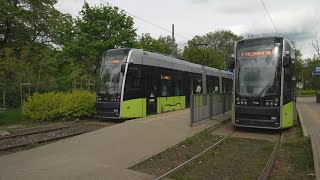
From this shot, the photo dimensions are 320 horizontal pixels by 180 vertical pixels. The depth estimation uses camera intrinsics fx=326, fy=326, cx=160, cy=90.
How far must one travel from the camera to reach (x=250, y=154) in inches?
360

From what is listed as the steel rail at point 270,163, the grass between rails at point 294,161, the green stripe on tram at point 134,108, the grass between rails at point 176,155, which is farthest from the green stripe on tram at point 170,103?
the steel rail at point 270,163

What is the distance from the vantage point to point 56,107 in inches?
641

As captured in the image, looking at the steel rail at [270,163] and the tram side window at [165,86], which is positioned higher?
the tram side window at [165,86]

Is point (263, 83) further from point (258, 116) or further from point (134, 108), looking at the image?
point (134, 108)

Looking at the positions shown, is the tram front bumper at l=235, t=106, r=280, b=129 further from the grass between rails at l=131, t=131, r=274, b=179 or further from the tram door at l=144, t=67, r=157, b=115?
the tram door at l=144, t=67, r=157, b=115

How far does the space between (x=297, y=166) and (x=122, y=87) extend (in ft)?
29.0

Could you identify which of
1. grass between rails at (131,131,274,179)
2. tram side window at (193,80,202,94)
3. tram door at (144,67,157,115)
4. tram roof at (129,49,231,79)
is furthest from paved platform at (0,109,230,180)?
tram side window at (193,80,202,94)

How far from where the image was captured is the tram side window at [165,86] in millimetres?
17484

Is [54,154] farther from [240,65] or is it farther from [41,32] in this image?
[41,32]

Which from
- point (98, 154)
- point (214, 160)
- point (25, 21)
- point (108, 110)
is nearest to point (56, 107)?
point (108, 110)

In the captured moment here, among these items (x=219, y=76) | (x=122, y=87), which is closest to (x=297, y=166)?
(x=122, y=87)

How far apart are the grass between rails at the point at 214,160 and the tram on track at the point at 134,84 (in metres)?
5.07

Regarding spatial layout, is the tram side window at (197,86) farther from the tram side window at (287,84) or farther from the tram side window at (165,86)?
the tram side window at (287,84)

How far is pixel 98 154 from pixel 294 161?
498cm
